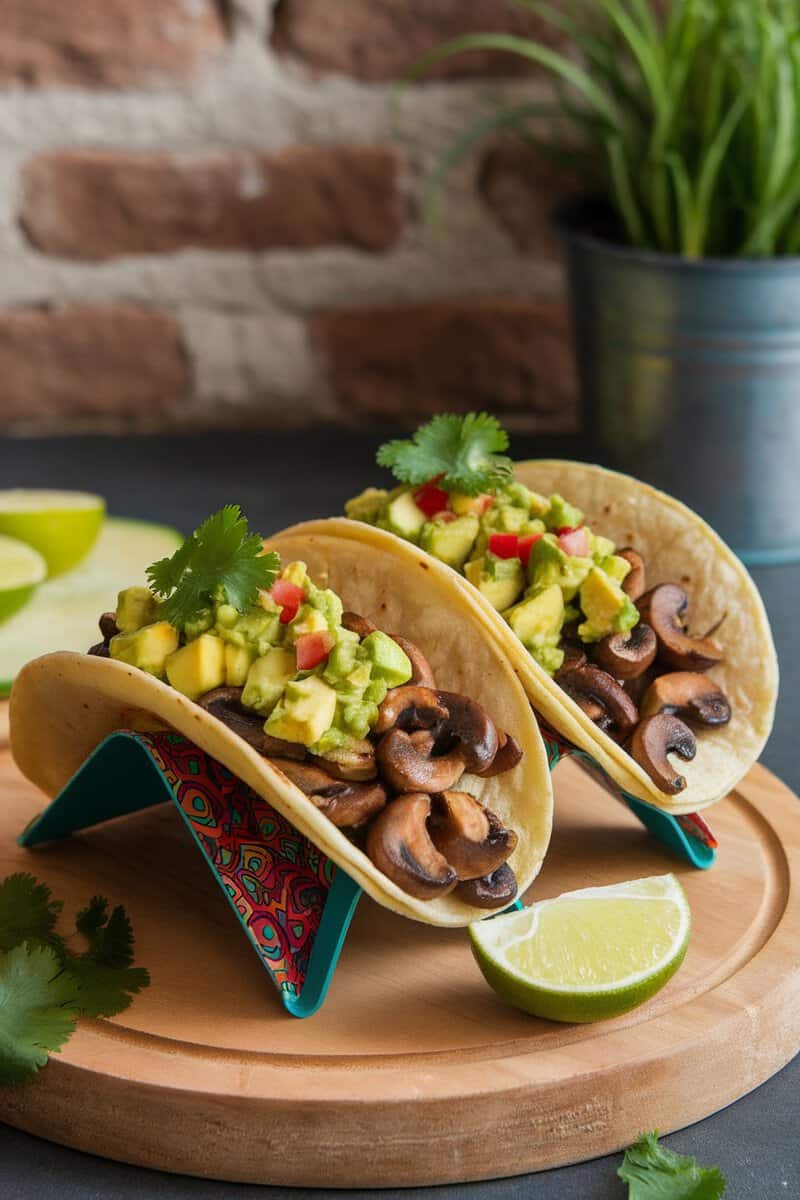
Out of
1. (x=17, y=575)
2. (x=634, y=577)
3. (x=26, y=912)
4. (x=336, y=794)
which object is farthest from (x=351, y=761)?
(x=17, y=575)

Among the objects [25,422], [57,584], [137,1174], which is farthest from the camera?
[25,422]

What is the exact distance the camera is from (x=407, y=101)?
3930mm

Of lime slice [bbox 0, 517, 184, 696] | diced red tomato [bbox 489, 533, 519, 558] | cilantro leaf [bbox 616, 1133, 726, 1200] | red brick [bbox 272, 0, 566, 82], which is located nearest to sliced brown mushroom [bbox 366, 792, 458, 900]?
cilantro leaf [bbox 616, 1133, 726, 1200]

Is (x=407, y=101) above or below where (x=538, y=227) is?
above

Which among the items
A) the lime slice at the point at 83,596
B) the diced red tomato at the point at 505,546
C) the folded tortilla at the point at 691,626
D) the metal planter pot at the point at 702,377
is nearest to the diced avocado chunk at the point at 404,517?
the diced red tomato at the point at 505,546

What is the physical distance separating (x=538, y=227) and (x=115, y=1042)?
2.81 meters

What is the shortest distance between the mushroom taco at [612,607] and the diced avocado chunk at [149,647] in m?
0.40

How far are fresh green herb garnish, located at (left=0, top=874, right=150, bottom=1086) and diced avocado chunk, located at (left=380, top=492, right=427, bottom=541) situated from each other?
0.68 m

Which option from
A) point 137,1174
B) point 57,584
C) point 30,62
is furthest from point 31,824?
point 30,62

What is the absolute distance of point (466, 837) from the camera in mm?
1846

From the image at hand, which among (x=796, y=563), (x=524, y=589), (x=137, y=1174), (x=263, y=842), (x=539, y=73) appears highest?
(x=539, y=73)

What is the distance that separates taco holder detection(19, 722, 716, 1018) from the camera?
6.23 ft

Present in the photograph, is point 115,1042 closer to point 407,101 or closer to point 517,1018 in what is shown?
point 517,1018

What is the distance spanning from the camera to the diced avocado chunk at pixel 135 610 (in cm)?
200
